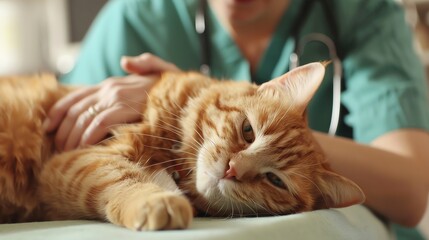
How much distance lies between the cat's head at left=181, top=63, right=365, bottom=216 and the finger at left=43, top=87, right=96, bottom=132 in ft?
1.07

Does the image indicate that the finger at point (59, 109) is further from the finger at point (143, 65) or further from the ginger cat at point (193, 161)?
the finger at point (143, 65)

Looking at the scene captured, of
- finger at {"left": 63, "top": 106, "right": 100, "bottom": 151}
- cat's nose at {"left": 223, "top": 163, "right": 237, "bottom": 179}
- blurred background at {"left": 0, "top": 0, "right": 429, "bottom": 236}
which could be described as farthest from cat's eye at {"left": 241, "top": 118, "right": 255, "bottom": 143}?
blurred background at {"left": 0, "top": 0, "right": 429, "bottom": 236}

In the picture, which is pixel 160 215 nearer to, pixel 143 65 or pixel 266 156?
pixel 266 156

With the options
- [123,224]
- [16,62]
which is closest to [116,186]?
[123,224]

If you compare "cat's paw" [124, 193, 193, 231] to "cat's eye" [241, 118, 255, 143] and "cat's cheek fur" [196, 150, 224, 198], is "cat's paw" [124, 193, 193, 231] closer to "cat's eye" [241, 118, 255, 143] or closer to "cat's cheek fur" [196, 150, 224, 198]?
"cat's cheek fur" [196, 150, 224, 198]

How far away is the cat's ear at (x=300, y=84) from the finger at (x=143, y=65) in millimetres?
334

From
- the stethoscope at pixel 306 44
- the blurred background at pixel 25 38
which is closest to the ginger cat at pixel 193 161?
the stethoscope at pixel 306 44

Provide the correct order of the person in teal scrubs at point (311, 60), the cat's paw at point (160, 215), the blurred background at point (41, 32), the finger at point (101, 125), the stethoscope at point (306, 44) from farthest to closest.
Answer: the blurred background at point (41, 32)
the stethoscope at point (306, 44)
the person in teal scrubs at point (311, 60)
the finger at point (101, 125)
the cat's paw at point (160, 215)

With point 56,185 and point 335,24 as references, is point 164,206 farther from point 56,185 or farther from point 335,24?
point 335,24

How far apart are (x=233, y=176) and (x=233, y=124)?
0.45 feet

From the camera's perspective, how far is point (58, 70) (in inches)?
136

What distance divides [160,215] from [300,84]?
0.50 m

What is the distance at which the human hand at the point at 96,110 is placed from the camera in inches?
46.9

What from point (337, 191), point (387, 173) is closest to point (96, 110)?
point (337, 191)
